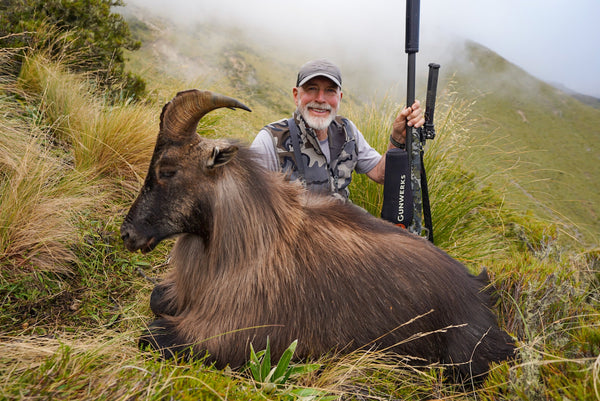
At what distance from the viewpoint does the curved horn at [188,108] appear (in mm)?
2789

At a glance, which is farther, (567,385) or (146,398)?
(567,385)

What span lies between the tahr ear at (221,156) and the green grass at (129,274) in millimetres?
1283

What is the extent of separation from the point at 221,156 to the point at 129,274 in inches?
86.9

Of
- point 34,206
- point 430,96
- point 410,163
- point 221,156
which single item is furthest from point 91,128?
point 430,96

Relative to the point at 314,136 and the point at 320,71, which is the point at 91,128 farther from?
the point at 320,71

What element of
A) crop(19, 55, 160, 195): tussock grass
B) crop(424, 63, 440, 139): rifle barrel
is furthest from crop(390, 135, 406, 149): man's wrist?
crop(19, 55, 160, 195): tussock grass

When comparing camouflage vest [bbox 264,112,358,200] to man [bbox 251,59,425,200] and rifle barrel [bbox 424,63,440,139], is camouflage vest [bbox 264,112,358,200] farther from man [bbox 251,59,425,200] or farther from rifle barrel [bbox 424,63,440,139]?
rifle barrel [bbox 424,63,440,139]

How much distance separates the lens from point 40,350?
2.12 m

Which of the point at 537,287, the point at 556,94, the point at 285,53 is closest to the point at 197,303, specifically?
the point at 537,287

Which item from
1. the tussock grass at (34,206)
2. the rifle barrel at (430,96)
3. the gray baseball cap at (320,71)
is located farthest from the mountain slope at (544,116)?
the tussock grass at (34,206)

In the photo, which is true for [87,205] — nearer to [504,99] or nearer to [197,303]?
[197,303]

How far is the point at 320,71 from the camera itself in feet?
14.7

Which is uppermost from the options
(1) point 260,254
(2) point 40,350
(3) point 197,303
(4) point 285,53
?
(4) point 285,53

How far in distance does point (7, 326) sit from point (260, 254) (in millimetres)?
2147
